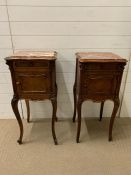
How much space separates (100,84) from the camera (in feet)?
4.84

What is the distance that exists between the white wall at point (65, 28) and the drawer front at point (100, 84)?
17.8 inches

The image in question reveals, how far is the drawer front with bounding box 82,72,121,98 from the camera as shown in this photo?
1.44m

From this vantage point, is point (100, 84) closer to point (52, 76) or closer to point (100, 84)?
point (100, 84)

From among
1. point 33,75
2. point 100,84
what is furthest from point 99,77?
point 33,75

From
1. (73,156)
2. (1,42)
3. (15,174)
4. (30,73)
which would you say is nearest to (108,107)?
(73,156)

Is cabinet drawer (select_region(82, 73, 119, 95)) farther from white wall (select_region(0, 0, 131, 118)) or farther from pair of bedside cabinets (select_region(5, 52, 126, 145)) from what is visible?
white wall (select_region(0, 0, 131, 118))

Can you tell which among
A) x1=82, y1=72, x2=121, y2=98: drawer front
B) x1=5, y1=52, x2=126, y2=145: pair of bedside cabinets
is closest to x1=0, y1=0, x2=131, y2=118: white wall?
x1=5, y1=52, x2=126, y2=145: pair of bedside cabinets

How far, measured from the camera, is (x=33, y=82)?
1450 mm

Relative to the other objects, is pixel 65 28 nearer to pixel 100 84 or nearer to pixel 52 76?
pixel 52 76

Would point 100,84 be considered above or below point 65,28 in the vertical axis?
below

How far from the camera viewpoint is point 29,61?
1357 millimetres

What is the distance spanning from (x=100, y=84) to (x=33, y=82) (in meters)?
0.60

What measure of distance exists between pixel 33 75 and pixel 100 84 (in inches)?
23.4

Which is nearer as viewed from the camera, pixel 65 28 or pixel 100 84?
pixel 100 84
